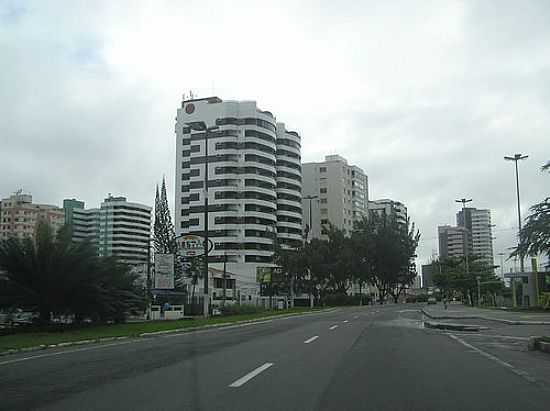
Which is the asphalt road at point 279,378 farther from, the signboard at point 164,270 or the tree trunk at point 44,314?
the signboard at point 164,270

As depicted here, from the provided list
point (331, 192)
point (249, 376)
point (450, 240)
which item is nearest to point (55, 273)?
point (249, 376)

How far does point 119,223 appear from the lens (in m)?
81.9

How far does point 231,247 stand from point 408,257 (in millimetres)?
33368

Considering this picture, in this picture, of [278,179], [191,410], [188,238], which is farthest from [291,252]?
[191,410]

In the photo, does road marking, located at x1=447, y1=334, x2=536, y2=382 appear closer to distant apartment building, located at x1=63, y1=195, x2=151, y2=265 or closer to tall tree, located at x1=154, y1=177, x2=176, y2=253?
distant apartment building, located at x1=63, y1=195, x2=151, y2=265

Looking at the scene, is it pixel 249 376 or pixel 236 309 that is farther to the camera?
pixel 236 309

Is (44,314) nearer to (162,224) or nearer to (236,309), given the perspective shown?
(236,309)

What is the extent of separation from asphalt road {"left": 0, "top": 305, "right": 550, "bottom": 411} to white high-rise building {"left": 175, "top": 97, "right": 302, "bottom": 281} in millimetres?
96162

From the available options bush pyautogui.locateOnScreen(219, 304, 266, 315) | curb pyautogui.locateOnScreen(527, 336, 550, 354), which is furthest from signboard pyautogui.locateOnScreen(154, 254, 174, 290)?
curb pyautogui.locateOnScreen(527, 336, 550, 354)

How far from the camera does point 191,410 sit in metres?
8.03

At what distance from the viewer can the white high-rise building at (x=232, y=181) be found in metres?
117

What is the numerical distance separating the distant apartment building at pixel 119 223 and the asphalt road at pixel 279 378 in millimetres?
55291

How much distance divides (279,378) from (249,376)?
60cm

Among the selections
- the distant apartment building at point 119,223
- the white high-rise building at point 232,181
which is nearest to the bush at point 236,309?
the distant apartment building at point 119,223
